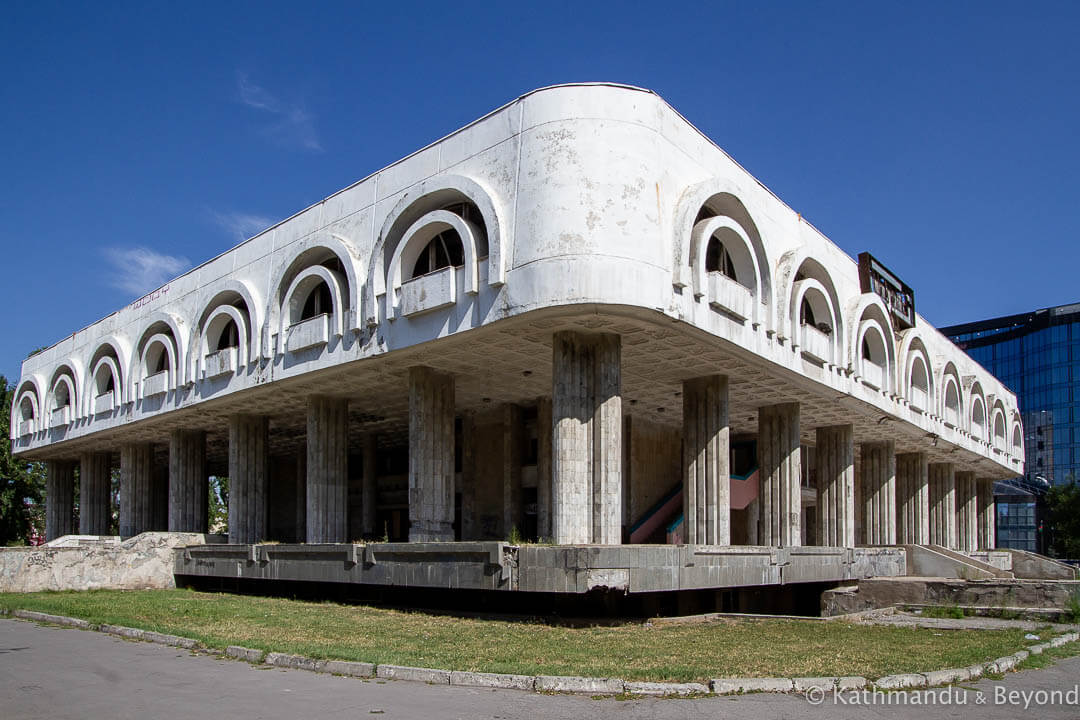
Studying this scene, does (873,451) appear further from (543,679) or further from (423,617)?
(543,679)

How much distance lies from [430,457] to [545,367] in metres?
4.30

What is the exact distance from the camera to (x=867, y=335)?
1335 inches

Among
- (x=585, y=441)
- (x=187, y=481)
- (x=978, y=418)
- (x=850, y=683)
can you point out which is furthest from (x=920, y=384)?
(x=850, y=683)

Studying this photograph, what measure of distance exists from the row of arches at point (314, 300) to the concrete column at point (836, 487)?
18.6 metres

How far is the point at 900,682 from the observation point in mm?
10102

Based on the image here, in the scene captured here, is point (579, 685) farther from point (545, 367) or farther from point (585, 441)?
point (545, 367)

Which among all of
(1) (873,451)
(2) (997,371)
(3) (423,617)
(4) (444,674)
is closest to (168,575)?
(3) (423,617)

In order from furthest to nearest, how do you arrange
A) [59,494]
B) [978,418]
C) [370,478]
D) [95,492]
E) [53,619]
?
[59,494] → [978,418] → [95,492] → [370,478] → [53,619]

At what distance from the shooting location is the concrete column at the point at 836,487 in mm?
34719

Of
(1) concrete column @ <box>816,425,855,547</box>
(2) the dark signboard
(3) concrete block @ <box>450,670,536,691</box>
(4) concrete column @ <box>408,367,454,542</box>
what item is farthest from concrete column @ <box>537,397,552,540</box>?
(3) concrete block @ <box>450,670,536,691</box>

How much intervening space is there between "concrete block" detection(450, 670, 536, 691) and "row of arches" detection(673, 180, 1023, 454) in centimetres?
1263

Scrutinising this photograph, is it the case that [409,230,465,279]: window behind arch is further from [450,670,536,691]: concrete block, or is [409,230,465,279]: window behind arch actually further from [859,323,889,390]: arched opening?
[450,670,536,691]: concrete block

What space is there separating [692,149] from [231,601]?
16249 millimetres

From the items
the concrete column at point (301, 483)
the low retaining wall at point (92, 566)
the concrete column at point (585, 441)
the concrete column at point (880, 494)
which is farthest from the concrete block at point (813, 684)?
the concrete column at point (301, 483)
